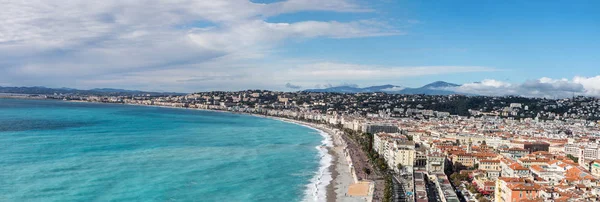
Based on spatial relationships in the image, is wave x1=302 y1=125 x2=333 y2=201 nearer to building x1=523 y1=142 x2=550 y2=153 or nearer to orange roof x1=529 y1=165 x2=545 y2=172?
orange roof x1=529 y1=165 x2=545 y2=172

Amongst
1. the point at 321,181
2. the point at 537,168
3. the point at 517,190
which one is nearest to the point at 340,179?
the point at 321,181

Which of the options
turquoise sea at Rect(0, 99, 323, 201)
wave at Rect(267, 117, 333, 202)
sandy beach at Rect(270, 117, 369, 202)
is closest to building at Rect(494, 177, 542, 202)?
sandy beach at Rect(270, 117, 369, 202)

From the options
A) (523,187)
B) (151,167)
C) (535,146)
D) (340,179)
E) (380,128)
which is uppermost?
(523,187)

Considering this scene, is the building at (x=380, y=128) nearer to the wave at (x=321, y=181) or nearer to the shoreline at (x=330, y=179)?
the shoreline at (x=330, y=179)

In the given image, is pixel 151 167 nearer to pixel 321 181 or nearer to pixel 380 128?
pixel 321 181

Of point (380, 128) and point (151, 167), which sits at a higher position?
point (380, 128)

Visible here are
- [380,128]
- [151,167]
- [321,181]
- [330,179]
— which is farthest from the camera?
[380,128]

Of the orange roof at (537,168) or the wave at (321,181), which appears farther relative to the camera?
the orange roof at (537,168)

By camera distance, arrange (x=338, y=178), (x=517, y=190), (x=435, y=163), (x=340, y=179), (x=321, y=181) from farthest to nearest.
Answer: (x=435, y=163)
(x=338, y=178)
(x=340, y=179)
(x=321, y=181)
(x=517, y=190)

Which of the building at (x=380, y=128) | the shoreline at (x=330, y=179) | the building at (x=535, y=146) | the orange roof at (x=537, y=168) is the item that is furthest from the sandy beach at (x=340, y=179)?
the building at (x=535, y=146)

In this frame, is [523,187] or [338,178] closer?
[523,187]

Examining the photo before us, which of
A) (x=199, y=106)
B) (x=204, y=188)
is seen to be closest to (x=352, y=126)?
(x=204, y=188)
